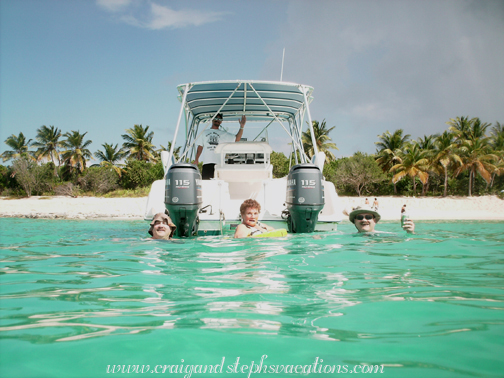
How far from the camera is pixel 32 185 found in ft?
113

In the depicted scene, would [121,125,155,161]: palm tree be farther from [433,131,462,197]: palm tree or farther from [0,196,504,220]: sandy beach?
[433,131,462,197]: palm tree

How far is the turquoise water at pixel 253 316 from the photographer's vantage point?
4.65 feet

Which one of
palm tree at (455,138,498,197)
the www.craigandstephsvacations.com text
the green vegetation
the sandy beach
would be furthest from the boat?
palm tree at (455,138,498,197)

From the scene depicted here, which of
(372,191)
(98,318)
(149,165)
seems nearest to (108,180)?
(149,165)

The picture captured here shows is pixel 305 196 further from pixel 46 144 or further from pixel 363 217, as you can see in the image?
pixel 46 144

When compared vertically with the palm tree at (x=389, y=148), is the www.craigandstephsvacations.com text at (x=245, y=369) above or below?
below

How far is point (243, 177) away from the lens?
7.55 meters

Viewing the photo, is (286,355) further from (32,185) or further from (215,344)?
(32,185)

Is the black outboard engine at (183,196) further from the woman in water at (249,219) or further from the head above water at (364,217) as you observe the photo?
the head above water at (364,217)

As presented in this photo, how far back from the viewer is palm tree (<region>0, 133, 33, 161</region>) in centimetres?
4891

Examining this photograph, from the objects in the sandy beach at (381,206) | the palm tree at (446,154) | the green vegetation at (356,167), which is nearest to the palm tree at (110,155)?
the green vegetation at (356,167)

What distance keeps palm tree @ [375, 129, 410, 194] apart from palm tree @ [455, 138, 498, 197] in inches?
242

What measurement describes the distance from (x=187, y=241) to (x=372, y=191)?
31814 mm

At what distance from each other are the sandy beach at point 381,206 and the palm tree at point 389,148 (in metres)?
9.38
